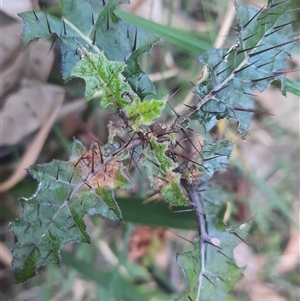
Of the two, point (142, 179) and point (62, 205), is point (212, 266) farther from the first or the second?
point (142, 179)

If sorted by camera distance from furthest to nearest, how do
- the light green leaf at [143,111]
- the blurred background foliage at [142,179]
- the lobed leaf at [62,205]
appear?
1. the blurred background foliage at [142,179]
2. the lobed leaf at [62,205]
3. the light green leaf at [143,111]

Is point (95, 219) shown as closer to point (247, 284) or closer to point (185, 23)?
point (247, 284)

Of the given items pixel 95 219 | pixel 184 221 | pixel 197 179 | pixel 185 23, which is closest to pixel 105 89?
pixel 197 179

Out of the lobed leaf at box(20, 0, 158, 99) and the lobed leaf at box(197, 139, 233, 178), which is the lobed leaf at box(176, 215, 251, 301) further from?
the lobed leaf at box(20, 0, 158, 99)

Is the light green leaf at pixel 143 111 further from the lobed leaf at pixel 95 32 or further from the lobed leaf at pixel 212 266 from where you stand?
the lobed leaf at pixel 212 266

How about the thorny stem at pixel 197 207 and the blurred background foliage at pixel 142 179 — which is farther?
the blurred background foliage at pixel 142 179

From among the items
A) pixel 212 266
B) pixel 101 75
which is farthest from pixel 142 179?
pixel 101 75

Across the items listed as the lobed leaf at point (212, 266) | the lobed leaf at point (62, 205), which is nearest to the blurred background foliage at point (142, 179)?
the lobed leaf at point (212, 266)

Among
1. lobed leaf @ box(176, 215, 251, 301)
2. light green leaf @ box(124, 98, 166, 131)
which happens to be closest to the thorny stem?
lobed leaf @ box(176, 215, 251, 301)
